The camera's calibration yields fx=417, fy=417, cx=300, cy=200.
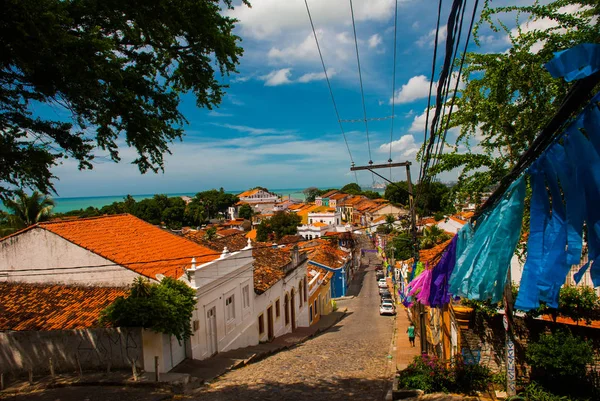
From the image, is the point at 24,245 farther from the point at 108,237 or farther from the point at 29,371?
the point at 29,371

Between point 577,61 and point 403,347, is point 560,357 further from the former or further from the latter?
point 403,347

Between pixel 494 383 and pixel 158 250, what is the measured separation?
12398mm

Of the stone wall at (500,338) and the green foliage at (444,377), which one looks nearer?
the stone wall at (500,338)

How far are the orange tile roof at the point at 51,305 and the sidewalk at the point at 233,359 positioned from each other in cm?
313

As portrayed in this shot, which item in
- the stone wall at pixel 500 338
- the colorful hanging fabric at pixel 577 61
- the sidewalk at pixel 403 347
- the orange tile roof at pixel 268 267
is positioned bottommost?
the sidewalk at pixel 403 347

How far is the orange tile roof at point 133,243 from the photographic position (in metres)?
14.6

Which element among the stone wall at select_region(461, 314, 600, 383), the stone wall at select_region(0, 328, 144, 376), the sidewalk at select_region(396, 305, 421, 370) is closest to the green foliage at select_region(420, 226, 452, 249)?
the sidewalk at select_region(396, 305, 421, 370)

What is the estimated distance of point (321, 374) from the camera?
12578 mm

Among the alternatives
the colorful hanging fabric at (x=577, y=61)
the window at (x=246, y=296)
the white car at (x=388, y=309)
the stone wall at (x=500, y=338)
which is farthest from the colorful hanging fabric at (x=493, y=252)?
the white car at (x=388, y=309)

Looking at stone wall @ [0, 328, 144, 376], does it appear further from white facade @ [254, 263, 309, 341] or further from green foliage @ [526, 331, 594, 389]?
green foliage @ [526, 331, 594, 389]

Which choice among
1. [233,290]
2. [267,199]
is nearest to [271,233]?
[233,290]

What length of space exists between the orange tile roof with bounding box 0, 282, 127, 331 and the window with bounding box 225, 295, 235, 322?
3.98 metres

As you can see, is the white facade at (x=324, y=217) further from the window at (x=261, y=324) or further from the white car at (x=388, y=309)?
the window at (x=261, y=324)

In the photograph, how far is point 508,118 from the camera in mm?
10555
